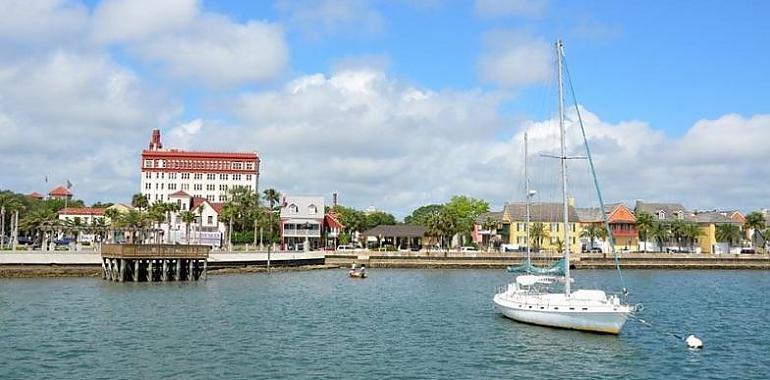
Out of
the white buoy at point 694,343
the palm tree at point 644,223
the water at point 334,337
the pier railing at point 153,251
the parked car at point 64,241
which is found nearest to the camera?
the water at point 334,337

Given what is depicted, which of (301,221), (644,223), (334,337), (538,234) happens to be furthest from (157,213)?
(644,223)

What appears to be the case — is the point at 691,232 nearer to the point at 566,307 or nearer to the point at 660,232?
the point at 660,232

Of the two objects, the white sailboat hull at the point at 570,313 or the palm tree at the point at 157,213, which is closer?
the white sailboat hull at the point at 570,313

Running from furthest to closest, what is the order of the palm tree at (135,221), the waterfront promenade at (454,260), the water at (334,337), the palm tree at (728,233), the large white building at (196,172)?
the large white building at (196,172)
the palm tree at (728,233)
the palm tree at (135,221)
the waterfront promenade at (454,260)
the water at (334,337)

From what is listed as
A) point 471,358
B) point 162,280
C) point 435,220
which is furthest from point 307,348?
point 435,220

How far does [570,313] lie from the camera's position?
4484cm

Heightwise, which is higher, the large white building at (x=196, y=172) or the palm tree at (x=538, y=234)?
the large white building at (x=196, y=172)

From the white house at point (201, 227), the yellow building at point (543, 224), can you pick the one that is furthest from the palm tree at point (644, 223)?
the white house at point (201, 227)

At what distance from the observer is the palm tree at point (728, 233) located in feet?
531

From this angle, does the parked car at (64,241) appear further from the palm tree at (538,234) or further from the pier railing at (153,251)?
the palm tree at (538,234)

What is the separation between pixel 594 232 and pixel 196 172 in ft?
321

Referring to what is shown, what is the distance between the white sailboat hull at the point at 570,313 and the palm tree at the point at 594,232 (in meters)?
103

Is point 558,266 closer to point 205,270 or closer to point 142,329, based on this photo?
point 142,329

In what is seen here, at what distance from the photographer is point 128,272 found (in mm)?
79562
